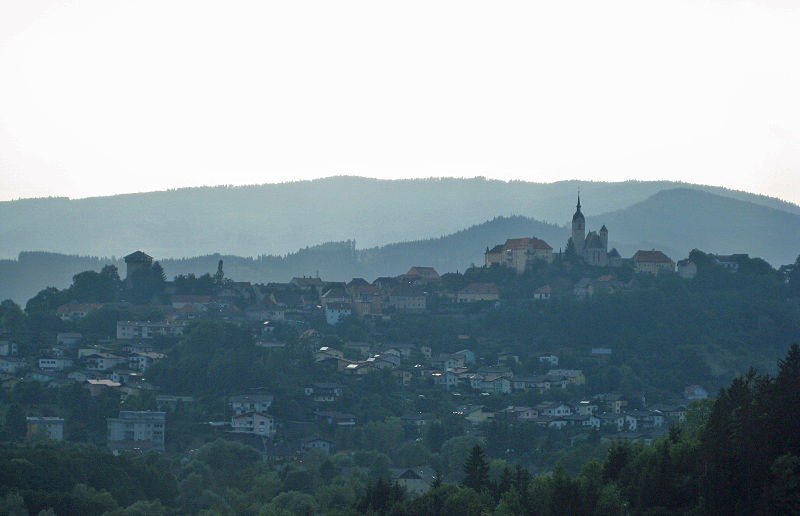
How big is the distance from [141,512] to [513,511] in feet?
58.5

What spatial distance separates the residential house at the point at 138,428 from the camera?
80.6 metres

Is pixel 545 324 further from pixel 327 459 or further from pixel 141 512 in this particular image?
pixel 141 512

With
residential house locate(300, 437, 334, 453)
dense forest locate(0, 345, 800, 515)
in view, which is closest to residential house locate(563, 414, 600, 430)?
dense forest locate(0, 345, 800, 515)

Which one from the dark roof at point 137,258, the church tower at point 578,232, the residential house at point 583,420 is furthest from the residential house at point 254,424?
the church tower at point 578,232

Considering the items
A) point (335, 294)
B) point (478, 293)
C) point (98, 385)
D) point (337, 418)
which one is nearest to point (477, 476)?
point (337, 418)

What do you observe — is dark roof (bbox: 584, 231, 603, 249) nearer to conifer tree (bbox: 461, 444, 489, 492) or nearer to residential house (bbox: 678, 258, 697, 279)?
residential house (bbox: 678, 258, 697, 279)

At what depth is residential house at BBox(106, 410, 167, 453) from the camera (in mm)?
80562

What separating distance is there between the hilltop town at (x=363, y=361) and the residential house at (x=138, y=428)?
10 cm

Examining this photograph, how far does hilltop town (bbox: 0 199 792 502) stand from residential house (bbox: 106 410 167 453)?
0.10m

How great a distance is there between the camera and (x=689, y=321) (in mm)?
105000

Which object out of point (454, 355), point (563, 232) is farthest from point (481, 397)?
point (563, 232)

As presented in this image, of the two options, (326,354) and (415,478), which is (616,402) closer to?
(326,354)

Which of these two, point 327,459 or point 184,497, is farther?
point 327,459

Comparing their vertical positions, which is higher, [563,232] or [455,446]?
[563,232]
